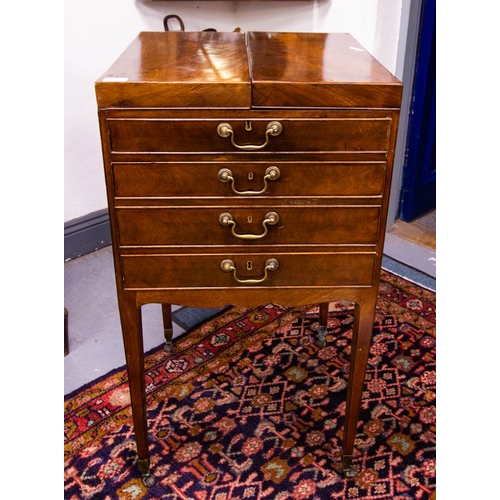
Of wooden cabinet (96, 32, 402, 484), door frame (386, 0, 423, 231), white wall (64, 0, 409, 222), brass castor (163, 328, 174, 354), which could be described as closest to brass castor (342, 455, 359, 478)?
wooden cabinet (96, 32, 402, 484)

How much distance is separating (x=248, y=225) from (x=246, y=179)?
0.11 m

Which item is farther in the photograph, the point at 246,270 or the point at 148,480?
the point at 148,480

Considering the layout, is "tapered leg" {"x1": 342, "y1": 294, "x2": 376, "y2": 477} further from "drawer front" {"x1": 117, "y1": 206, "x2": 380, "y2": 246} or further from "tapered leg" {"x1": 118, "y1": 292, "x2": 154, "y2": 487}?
"tapered leg" {"x1": 118, "y1": 292, "x2": 154, "y2": 487}

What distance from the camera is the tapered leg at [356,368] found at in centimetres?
136

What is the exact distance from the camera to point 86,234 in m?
2.65

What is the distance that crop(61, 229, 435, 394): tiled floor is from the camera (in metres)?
1.95

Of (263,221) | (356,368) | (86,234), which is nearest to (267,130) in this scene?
(263,221)

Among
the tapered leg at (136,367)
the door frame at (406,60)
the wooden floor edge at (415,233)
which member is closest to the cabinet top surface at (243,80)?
the tapered leg at (136,367)

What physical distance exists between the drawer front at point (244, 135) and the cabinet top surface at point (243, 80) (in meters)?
0.04

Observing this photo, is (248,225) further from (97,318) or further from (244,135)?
(97,318)

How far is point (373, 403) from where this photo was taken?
5.88 feet

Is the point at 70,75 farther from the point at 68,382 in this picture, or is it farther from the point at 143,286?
the point at 143,286

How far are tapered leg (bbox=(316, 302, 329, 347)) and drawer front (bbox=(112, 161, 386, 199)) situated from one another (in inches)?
34.3

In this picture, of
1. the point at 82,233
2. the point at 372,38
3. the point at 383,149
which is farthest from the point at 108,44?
the point at 383,149
